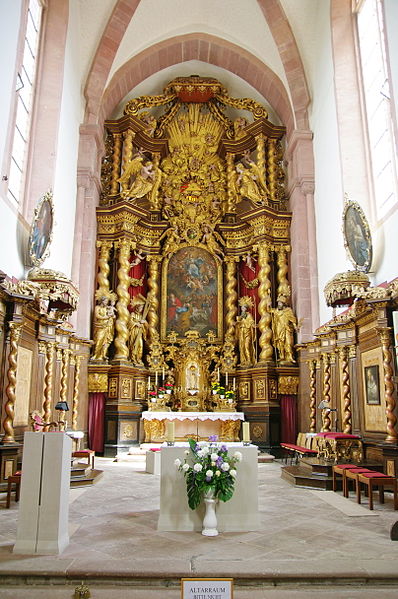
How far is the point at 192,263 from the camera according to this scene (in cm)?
1664

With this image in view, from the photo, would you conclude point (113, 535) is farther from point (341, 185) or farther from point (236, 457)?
point (341, 185)

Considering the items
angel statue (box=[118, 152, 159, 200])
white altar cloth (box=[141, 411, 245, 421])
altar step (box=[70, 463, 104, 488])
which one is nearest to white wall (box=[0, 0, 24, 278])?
altar step (box=[70, 463, 104, 488])

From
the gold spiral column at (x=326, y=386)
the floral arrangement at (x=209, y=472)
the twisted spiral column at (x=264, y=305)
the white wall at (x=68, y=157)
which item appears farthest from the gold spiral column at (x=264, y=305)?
the floral arrangement at (x=209, y=472)

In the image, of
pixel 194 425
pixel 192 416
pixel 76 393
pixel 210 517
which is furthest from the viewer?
pixel 194 425

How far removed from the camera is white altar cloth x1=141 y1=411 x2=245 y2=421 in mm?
13711

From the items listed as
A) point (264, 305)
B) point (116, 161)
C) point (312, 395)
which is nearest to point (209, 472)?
point (312, 395)

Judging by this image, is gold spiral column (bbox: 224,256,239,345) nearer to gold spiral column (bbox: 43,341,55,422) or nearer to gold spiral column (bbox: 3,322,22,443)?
gold spiral column (bbox: 43,341,55,422)

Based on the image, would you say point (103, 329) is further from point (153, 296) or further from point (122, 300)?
point (153, 296)

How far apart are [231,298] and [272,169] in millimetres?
4361

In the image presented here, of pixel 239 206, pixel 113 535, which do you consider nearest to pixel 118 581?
pixel 113 535

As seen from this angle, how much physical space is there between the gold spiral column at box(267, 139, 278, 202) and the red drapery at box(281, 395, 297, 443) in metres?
6.21

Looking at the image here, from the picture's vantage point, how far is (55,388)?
1192cm

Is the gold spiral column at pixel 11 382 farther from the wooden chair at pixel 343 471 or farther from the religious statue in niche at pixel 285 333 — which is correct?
the religious statue in niche at pixel 285 333

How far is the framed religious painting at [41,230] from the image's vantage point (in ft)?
33.7
